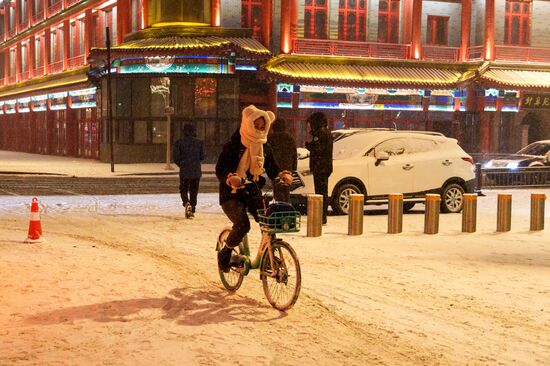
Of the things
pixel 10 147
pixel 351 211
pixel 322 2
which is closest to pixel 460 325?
pixel 351 211

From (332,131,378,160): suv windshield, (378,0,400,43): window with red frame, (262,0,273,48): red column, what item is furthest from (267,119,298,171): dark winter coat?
(378,0,400,43): window with red frame

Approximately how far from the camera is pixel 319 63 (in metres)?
35.4

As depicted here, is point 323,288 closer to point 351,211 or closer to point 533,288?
point 533,288

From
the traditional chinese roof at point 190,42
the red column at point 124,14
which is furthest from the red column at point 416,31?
the red column at point 124,14

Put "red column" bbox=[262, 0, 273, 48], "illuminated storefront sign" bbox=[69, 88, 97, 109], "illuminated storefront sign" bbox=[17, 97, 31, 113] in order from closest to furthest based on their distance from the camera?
"red column" bbox=[262, 0, 273, 48], "illuminated storefront sign" bbox=[69, 88, 97, 109], "illuminated storefront sign" bbox=[17, 97, 31, 113]

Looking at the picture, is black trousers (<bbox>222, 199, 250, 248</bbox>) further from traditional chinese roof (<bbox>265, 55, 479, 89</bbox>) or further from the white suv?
traditional chinese roof (<bbox>265, 55, 479, 89</bbox>)

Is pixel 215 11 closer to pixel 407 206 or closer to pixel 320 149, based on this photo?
pixel 407 206

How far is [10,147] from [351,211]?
51502 millimetres

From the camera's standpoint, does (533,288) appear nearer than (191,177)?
Yes

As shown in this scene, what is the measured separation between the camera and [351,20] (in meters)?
37.4

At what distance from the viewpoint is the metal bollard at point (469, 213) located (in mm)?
13453

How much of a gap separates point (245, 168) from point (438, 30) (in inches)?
1329

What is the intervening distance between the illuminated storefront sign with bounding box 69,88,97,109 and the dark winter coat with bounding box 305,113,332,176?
28.2 metres

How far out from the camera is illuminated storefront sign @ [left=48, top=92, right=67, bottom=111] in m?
45.8
